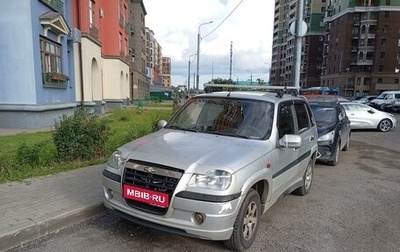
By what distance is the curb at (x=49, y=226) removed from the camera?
11.1 ft

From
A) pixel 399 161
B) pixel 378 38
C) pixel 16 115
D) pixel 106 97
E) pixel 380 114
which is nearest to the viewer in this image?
pixel 399 161

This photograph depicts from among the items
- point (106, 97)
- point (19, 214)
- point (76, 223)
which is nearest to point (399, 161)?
point (76, 223)

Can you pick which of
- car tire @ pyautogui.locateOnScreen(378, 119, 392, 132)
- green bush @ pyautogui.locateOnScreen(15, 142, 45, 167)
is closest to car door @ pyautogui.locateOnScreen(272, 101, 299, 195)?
green bush @ pyautogui.locateOnScreen(15, 142, 45, 167)

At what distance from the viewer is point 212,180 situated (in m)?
3.01

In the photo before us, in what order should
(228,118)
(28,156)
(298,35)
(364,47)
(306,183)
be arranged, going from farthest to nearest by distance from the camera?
1. (364,47)
2. (298,35)
3. (28,156)
4. (306,183)
5. (228,118)

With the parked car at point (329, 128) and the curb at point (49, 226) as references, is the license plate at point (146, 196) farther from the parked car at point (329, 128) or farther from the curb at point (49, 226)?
the parked car at point (329, 128)

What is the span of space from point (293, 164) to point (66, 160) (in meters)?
4.52

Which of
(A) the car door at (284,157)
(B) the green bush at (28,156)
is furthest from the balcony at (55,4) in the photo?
(A) the car door at (284,157)

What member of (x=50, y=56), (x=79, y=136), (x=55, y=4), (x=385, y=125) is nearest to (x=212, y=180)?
(x=79, y=136)

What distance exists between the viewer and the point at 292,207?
16.0 ft

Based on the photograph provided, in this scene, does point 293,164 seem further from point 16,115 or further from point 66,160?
point 16,115

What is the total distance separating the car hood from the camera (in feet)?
10.1

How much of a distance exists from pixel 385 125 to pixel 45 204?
51.0 ft

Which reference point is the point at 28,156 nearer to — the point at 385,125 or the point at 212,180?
the point at 212,180
